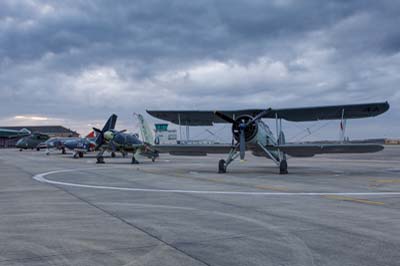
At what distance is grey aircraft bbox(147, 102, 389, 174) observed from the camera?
17.5 metres

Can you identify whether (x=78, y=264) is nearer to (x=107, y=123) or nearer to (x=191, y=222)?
(x=191, y=222)

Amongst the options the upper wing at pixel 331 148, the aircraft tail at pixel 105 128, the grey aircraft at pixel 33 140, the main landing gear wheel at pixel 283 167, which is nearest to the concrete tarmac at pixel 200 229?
the upper wing at pixel 331 148

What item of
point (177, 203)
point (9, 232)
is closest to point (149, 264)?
point (9, 232)

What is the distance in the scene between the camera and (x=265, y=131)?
19156 millimetres

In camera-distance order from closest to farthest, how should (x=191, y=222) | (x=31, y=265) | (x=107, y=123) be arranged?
(x=31, y=265), (x=191, y=222), (x=107, y=123)

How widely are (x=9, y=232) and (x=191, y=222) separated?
2.79m

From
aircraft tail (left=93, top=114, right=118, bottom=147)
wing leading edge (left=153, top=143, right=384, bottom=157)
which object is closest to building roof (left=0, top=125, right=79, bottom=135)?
aircraft tail (left=93, top=114, right=118, bottom=147)

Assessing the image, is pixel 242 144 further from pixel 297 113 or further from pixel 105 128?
pixel 105 128

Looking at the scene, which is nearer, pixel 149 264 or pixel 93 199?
pixel 149 264

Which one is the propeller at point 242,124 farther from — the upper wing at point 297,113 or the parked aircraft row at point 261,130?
the upper wing at point 297,113

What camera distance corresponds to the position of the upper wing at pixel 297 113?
17.6 metres

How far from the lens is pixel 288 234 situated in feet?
18.3

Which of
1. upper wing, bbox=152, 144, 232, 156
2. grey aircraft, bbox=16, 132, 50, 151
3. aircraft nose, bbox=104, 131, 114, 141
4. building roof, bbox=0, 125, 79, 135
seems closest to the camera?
upper wing, bbox=152, 144, 232, 156

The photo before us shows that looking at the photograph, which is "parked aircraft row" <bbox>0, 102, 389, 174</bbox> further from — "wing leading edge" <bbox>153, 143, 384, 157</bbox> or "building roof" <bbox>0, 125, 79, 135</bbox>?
"building roof" <bbox>0, 125, 79, 135</bbox>
